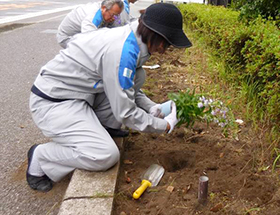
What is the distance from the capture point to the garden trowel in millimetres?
2197

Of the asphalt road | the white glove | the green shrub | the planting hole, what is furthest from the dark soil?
the green shrub

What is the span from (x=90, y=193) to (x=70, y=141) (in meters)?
0.43

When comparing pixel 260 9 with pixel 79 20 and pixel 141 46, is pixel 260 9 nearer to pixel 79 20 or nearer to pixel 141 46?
pixel 79 20

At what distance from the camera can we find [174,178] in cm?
239

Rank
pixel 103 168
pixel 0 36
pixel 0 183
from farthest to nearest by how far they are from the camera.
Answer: pixel 0 36
pixel 0 183
pixel 103 168

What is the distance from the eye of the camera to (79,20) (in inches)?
181

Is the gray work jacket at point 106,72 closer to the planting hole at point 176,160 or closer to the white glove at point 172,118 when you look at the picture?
the white glove at point 172,118

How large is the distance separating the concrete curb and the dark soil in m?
0.08

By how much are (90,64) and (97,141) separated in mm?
522

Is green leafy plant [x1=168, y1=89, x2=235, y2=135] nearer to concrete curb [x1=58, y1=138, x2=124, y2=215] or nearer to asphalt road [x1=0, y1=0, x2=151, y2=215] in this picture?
concrete curb [x1=58, y1=138, x2=124, y2=215]

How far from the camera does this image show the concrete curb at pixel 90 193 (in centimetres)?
202

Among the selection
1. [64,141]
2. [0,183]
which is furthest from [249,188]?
[0,183]

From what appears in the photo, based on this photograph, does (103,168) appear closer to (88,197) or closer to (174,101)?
(88,197)

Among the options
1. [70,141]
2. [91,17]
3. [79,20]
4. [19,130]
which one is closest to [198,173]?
[70,141]
